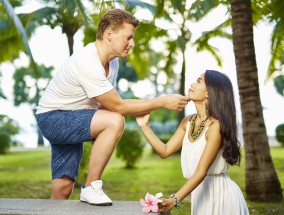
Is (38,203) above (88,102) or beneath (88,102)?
beneath

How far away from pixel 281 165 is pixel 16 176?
779 cm

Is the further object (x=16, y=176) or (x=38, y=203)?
(x=16, y=176)

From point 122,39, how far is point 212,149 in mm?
1032

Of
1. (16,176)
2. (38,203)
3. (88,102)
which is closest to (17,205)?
(38,203)

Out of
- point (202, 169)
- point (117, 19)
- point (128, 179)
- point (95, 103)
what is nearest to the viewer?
point (202, 169)

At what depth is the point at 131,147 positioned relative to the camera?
57.4 ft

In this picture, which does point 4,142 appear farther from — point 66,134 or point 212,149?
point 212,149

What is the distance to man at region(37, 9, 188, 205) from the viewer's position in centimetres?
384

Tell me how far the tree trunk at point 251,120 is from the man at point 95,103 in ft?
16.1

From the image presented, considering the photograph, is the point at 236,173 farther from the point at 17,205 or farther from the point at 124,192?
the point at 17,205

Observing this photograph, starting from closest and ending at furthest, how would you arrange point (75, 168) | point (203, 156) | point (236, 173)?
1. point (203, 156)
2. point (75, 168)
3. point (236, 173)

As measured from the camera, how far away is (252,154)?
8719 millimetres

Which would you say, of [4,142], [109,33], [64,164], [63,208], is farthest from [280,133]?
[63,208]

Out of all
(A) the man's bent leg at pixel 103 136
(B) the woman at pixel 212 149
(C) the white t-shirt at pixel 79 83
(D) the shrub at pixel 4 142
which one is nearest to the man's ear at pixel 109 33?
(C) the white t-shirt at pixel 79 83
